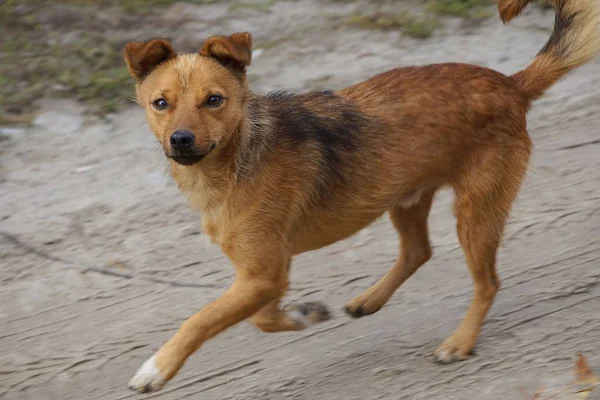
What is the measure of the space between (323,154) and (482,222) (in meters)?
0.91

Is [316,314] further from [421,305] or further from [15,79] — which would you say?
[15,79]

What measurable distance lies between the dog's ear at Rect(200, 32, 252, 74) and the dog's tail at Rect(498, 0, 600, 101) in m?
1.44

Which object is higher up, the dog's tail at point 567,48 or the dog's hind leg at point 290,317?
the dog's tail at point 567,48

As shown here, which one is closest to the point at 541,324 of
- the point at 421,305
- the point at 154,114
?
the point at 421,305

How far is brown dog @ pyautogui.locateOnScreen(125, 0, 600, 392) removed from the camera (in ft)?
14.4

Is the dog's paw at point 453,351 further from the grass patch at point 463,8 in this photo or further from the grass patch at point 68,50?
the grass patch at point 463,8

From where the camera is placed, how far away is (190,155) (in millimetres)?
4199

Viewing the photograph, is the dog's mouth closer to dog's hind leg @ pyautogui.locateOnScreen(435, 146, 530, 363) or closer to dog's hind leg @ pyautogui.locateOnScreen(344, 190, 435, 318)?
dog's hind leg @ pyautogui.locateOnScreen(435, 146, 530, 363)

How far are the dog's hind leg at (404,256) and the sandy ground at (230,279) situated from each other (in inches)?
4.8

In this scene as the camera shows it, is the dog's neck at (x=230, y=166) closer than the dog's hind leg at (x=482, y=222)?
Yes

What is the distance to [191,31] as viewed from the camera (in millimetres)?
9266

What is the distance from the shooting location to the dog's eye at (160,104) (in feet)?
14.2

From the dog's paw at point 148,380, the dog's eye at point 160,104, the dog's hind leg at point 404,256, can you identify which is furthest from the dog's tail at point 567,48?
the dog's paw at point 148,380

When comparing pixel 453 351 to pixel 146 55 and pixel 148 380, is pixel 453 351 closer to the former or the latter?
pixel 148 380
